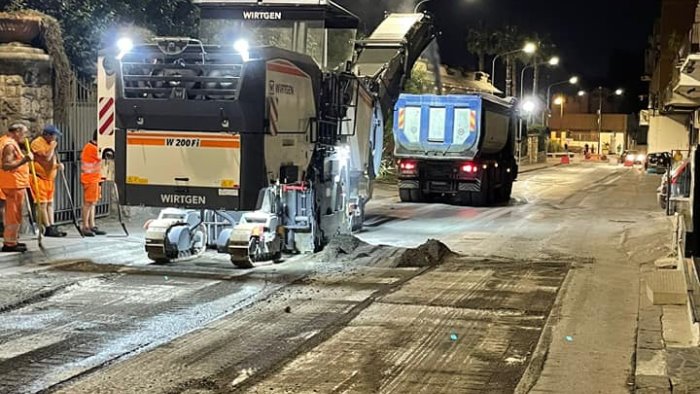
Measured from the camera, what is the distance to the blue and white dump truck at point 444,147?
84.2ft

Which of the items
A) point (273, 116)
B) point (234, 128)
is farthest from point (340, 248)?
point (234, 128)

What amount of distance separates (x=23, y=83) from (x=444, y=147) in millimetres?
13731

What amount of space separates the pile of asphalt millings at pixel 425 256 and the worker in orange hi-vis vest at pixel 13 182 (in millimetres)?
5360

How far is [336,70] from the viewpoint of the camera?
585 inches

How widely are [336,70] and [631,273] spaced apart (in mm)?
5458

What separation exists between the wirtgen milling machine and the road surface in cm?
56

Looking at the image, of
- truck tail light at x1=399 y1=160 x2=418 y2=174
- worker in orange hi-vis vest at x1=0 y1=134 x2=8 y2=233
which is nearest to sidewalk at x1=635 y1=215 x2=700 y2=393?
worker in orange hi-vis vest at x1=0 y1=134 x2=8 y2=233

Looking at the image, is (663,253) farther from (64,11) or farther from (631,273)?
(64,11)

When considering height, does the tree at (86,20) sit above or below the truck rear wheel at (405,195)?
above

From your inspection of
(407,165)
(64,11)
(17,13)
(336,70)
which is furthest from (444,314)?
(407,165)

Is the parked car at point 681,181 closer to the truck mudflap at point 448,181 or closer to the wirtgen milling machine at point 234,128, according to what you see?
the wirtgen milling machine at point 234,128

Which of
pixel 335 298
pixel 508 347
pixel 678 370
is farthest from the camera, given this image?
pixel 335 298

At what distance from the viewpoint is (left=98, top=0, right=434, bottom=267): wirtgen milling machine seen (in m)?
12.0

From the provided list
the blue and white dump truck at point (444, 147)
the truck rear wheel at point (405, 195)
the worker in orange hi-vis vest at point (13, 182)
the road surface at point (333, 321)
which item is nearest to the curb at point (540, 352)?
the road surface at point (333, 321)
